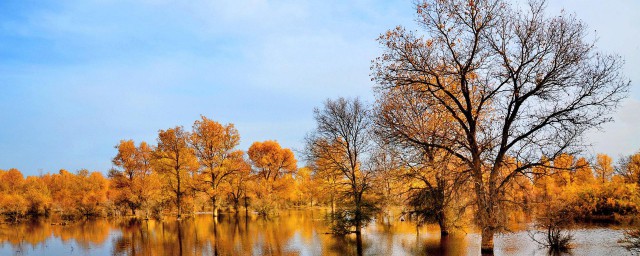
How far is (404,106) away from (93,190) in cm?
5283

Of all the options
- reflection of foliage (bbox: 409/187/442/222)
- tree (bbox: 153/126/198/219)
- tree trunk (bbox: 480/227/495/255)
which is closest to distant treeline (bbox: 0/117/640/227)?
tree (bbox: 153/126/198/219)

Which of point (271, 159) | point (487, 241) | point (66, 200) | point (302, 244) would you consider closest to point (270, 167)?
point (271, 159)

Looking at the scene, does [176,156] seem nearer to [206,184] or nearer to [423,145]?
[206,184]

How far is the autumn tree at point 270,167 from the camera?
55.0 meters

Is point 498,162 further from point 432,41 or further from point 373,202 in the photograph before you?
point 373,202

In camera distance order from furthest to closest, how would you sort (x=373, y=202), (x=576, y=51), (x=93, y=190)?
(x=93, y=190), (x=373, y=202), (x=576, y=51)

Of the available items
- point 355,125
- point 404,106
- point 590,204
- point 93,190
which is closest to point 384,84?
point 404,106

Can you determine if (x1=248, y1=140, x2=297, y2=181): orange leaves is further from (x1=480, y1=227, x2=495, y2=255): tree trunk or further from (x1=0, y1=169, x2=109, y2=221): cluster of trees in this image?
(x1=480, y1=227, x2=495, y2=255): tree trunk

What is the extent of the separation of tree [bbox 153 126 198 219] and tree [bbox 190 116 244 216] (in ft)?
3.05

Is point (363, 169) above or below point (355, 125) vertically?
below

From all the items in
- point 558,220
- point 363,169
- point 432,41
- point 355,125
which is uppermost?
point 432,41

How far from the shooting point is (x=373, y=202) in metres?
28.5

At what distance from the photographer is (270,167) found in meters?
64.6

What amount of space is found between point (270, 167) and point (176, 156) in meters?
16.4
